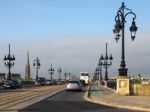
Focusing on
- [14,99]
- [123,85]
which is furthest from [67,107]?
[123,85]

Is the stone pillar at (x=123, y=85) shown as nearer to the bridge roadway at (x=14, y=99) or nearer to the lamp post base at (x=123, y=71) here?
the lamp post base at (x=123, y=71)

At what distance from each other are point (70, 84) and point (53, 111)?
121 ft

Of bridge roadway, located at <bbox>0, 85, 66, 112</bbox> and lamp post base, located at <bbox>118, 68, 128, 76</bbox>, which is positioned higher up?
lamp post base, located at <bbox>118, 68, 128, 76</bbox>

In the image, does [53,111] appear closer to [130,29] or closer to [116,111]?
[116,111]

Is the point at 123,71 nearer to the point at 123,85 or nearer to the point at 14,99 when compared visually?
the point at 123,85

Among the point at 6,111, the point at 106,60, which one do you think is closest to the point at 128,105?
the point at 6,111

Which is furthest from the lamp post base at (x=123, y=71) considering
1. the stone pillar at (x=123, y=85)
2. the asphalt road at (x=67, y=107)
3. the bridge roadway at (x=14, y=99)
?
the asphalt road at (x=67, y=107)

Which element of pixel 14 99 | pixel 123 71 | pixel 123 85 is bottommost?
pixel 14 99

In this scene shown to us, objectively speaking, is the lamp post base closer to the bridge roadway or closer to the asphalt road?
the bridge roadway

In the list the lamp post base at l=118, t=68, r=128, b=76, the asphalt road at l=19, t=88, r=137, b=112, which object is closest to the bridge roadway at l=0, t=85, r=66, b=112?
the asphalt road at l=19, t=88, r=137, b=112

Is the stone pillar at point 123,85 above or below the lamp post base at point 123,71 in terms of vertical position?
below

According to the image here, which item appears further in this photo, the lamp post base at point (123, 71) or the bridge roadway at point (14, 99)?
the lamp post base at point (123, 71)

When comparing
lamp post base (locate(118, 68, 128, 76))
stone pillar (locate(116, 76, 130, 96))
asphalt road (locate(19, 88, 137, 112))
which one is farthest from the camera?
lamp post base (locate(118, 68, 128, 76))

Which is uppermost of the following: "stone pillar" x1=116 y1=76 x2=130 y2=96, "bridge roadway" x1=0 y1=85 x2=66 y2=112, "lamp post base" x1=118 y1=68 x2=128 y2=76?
"lamp post base" x1=118 y1=68 x2=128 y2=76
